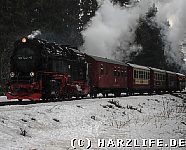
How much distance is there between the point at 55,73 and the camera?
61.6ft

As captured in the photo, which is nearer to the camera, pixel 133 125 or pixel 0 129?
pixel 0 129

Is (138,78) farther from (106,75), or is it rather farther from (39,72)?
(39,72)

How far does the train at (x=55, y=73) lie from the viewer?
1736 centimetres

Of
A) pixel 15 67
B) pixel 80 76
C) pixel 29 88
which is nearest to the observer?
pixel 29 88

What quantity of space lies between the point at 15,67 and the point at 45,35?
2686cm

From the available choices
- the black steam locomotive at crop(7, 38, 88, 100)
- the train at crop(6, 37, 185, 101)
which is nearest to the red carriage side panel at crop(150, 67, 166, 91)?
the train at crop(6, 37, 185, 101)

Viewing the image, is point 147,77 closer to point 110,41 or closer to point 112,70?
point 110,41

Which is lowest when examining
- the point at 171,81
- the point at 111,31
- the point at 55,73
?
the point at 171,81

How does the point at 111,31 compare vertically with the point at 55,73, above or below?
above

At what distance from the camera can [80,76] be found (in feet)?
75.0

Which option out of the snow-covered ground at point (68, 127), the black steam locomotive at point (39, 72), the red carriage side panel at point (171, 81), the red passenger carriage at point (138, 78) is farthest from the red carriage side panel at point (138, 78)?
the snow-covered ground at point (68, 127)

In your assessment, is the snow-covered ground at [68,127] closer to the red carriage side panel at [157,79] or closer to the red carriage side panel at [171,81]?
the red carriage side panel at [157,79]

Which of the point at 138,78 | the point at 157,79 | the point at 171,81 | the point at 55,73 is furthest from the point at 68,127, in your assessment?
the point at 171,81

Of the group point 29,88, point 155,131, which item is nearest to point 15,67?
Answer: point 29,88
